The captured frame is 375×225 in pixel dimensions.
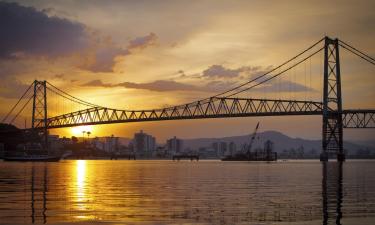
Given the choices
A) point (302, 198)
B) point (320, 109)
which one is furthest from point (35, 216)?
point (320, 109)

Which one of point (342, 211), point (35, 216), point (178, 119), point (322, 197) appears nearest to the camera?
point (35, 216)

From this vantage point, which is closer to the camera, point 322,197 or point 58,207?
point 58,207

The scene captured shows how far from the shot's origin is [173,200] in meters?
27.0

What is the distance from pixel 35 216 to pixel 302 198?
1370 cm

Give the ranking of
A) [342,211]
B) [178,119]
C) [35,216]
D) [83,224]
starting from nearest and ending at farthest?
[83,224] < [35,216] < [342,211] < [178,119]

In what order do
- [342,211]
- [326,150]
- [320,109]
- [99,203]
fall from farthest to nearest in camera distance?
[320,109] → [326,150] → [99,203] → [342,211]

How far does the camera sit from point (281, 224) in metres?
19.0

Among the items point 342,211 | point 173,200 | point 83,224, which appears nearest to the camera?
point 83,224

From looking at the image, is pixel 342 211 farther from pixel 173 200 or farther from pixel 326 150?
pixel 326 150

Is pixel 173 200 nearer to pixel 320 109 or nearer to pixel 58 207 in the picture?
pixel 58 207

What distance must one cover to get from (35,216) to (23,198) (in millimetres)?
7531

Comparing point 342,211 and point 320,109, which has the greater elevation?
point 320,109

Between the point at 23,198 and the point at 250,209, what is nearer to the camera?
the point at 250,209

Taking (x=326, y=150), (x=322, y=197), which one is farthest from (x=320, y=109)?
(x=322, y=197)
